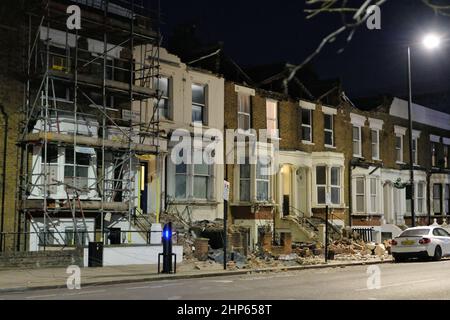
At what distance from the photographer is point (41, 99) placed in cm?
2205

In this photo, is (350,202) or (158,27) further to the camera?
(350,202)

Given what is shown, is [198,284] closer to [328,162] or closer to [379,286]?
[379,286]

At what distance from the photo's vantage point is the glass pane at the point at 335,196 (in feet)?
111

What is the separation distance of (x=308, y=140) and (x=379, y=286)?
61.8 feet

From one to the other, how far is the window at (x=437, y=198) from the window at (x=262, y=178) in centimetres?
1737

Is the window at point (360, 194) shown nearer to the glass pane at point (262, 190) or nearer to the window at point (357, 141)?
the window at point (357, 141)

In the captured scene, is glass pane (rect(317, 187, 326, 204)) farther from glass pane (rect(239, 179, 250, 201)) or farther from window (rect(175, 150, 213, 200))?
window (rect(175, 150, 213, 200))

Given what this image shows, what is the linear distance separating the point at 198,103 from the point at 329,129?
31.9ft

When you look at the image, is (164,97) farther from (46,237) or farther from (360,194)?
(360,194)

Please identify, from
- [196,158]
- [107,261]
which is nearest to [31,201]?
[107,261]

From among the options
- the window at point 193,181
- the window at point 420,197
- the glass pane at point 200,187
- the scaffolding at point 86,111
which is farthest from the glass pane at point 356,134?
the scaffolding at point 86,111

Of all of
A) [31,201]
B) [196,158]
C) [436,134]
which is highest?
[436,134]

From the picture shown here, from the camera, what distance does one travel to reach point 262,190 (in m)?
30.0

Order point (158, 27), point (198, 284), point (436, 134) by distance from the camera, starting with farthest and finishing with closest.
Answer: point (436, 134) < point (158, 27) < point (198, 284)
